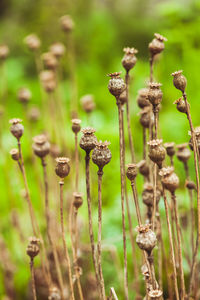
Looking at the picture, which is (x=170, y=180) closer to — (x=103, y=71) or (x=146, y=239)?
(x=146, y=239)

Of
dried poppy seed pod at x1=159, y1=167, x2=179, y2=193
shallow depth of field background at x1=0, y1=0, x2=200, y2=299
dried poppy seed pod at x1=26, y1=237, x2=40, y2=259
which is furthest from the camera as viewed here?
shallow depth of field background at x1=0, y1=0, x2=200, y2=299

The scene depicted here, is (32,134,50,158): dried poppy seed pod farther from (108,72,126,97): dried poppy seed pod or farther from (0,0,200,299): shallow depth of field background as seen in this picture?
(0,0,200,299): shallow depth of field background

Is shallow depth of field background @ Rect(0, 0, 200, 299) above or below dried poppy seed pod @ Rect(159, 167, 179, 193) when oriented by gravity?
above

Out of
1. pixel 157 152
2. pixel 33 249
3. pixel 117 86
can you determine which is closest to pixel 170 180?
pixel 157 152

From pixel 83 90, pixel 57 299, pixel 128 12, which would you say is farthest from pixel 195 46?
pixel 128 12

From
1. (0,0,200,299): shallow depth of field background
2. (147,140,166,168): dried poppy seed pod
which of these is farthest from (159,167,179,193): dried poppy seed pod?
(0,0,200,299): shallow depth of field background

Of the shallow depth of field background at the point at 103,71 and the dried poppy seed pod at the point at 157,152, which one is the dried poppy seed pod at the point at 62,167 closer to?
the dried poppy seed pod at the point at 157,152

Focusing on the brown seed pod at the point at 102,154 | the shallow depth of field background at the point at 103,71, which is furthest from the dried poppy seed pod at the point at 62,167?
the shallow depth of field background at the point at 103,71

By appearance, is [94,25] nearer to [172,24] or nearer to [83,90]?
[83,90]
